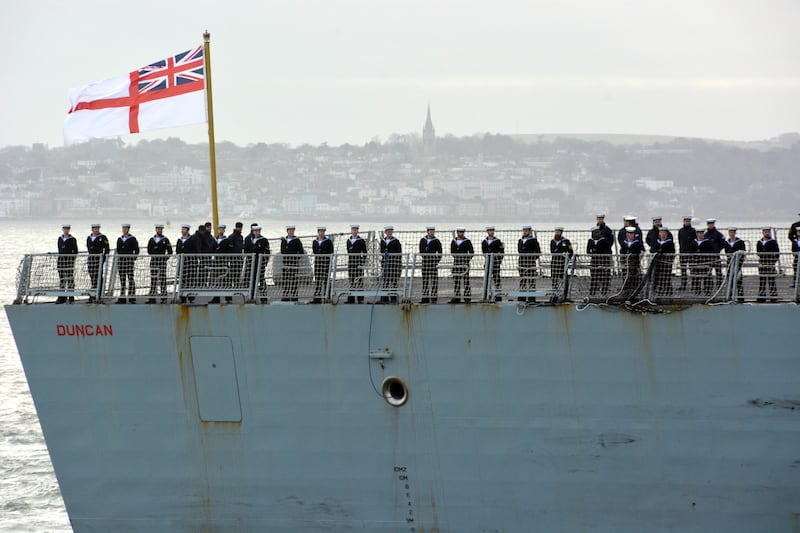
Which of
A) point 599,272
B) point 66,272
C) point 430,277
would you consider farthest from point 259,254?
point 599,272

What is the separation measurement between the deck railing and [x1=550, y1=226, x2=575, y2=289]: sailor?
3cm

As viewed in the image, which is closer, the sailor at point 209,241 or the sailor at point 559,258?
the sailor at point 559,258

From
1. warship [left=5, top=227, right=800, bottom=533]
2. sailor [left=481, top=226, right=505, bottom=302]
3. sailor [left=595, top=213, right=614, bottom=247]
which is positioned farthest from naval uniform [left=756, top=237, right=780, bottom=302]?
sailor [left=481, top=226, right=505, bottom=302]

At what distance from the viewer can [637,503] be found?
1784 centimetres

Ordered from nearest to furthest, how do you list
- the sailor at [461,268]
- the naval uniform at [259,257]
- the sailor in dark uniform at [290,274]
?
the sailor at [461,268], the naval uniform at [259,257], the sailor in dark uniform at [290,274]

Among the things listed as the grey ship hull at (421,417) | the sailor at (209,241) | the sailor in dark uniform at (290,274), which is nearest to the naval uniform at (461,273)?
the grey ship hull at (421,417)

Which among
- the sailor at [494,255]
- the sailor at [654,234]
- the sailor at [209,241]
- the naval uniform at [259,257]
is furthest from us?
the sailor at [209,241]

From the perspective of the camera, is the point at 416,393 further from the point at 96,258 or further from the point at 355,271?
the point at 96,258

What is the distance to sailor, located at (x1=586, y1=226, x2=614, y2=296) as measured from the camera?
18.3 m

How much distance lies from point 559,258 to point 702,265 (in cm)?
245

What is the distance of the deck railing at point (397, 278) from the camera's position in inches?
704

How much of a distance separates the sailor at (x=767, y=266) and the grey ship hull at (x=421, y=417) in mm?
687

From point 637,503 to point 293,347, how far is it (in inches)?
243

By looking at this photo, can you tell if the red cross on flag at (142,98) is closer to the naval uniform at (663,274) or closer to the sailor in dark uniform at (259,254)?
the sailor in dark uniform at (259,254)
